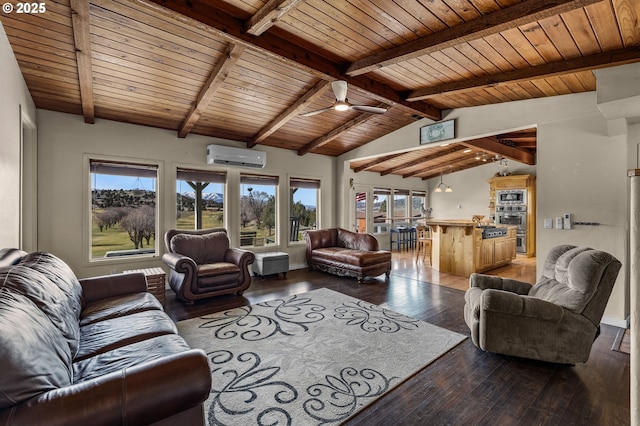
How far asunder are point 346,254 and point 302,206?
185cm

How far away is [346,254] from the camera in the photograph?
5.59 metres

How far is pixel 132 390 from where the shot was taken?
1.26 m

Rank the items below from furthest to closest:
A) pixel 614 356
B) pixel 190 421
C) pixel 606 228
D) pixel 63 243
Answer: pixel 63 243 → pixel 606 228 → pixel 614 356 → pixel 190 421

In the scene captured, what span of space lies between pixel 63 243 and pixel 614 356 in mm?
6500

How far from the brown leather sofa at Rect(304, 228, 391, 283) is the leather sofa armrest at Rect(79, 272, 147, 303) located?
11.0ft

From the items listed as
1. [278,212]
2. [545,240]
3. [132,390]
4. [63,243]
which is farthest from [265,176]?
[132,390]

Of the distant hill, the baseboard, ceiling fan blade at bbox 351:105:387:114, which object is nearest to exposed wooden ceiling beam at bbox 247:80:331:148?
ceiling fan blade at bbox 351:105:387:114

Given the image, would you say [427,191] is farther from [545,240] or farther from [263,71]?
[263,71]

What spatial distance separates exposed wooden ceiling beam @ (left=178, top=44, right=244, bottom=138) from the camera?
311cm

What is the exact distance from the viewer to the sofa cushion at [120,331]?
192cm

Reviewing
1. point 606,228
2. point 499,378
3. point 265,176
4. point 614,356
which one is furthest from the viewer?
point 265,176

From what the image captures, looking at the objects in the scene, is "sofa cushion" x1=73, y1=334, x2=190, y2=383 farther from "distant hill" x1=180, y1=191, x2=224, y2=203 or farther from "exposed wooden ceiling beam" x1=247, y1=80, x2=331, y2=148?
"distant hill" x1=180, y1=191, x2=224, y2=203

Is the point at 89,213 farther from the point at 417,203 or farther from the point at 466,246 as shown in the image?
the point at 417,203

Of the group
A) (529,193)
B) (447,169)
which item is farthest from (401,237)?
(529,193)
